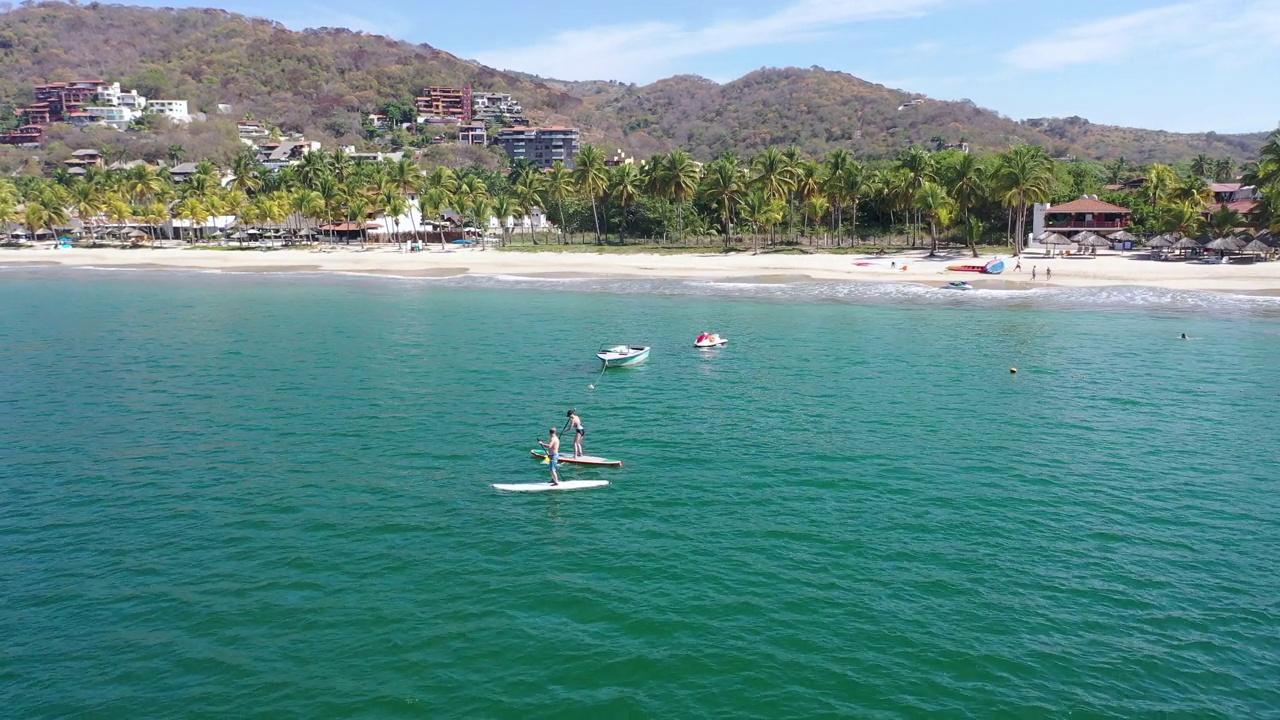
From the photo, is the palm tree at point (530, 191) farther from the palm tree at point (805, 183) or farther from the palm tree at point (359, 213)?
the palm tree at point (805, 183)

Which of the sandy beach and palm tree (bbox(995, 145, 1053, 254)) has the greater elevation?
palm tree (bbox(995, 145, 1053, 254))

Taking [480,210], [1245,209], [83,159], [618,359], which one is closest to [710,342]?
[618,359]

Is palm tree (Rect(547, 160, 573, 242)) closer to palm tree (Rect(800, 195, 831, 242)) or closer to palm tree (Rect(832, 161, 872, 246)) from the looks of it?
palm tree (Rect(800, 195, 831, 242))

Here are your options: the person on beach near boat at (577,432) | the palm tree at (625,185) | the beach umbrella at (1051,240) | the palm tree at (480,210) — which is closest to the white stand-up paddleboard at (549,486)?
the person on beach near boat at (577,432)

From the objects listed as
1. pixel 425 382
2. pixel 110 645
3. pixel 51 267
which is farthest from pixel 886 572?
pixel 51 267

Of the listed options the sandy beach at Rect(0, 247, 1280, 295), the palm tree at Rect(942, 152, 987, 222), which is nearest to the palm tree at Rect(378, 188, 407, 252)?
the sandy beach at Rect(0, 247, 1280, 295)

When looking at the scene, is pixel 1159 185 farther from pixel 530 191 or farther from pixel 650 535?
pixel 650 535

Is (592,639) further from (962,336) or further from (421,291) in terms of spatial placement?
(421,291)
